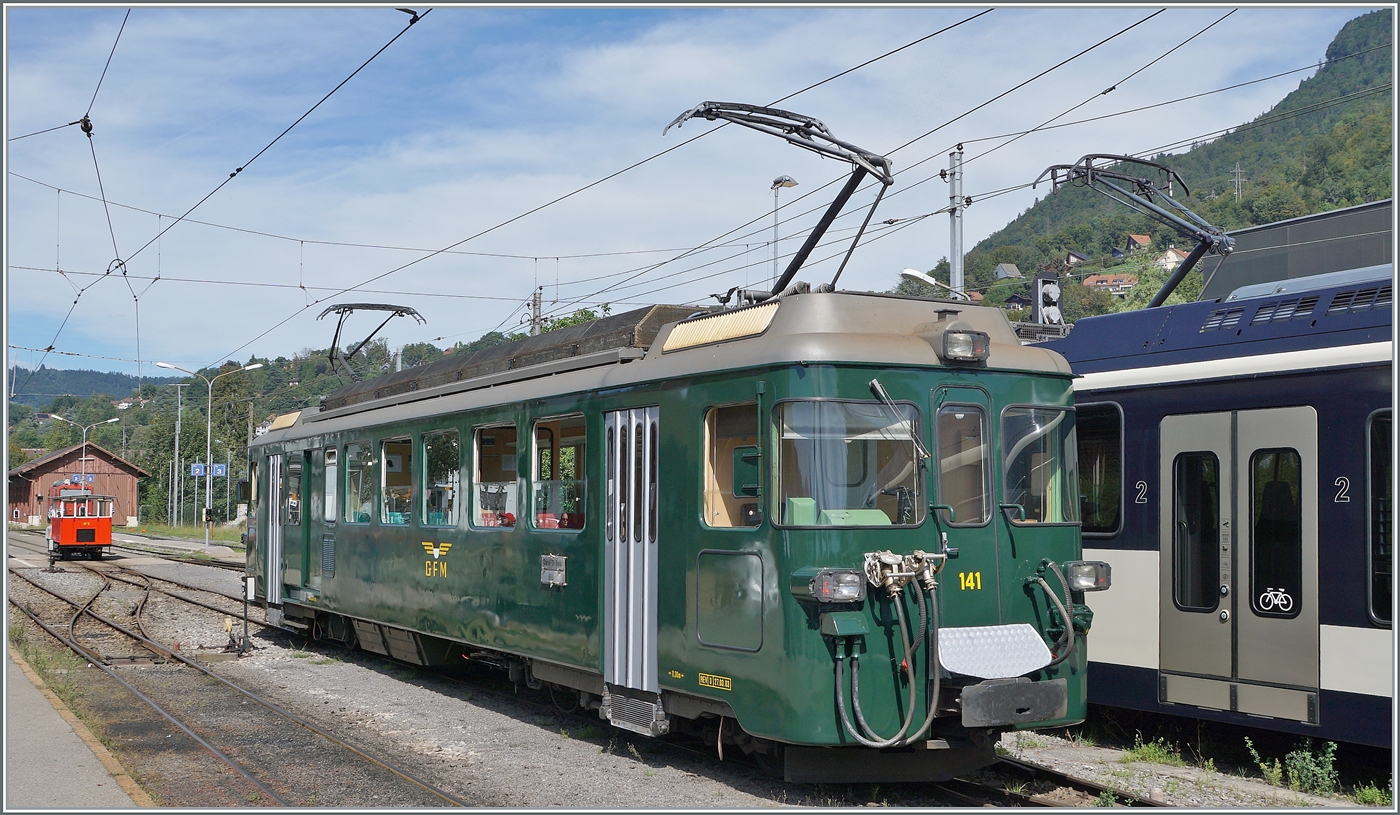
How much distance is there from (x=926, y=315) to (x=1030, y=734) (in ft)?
13.1

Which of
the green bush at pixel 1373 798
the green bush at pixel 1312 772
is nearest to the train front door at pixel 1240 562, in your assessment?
the green bush at pixel 1312 772

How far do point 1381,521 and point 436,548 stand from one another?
316 inches

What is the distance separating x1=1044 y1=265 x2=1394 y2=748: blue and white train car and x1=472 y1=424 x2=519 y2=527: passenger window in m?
4.76

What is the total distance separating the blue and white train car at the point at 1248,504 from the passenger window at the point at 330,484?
8.85 m

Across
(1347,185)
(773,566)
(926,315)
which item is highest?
(1347,185)

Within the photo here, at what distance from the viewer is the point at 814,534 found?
7387 mm

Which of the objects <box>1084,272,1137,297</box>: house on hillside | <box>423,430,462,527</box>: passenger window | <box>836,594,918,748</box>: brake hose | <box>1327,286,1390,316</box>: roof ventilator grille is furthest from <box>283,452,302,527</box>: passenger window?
<box>1084,272,1137,297</box>: house on hillside

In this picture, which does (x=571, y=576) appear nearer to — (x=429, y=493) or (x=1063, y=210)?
(x=429, y=493)

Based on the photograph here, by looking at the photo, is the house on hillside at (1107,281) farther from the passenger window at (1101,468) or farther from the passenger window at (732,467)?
the passenger window at (732,467)

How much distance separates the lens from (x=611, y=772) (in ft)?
28.5

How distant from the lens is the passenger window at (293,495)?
16.1 metres

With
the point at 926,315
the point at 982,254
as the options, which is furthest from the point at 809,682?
the point at 982,254

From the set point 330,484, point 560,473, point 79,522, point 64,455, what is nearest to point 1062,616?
point 560,473

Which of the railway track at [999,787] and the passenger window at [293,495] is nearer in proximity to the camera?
the railway track at [999,787]
